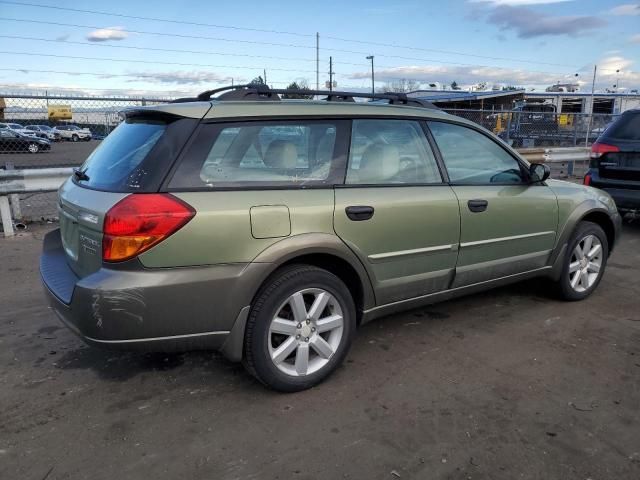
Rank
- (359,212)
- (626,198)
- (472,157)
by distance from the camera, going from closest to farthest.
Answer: (359,212), (472,157), (626,198)

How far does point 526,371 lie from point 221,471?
2027 millimetres

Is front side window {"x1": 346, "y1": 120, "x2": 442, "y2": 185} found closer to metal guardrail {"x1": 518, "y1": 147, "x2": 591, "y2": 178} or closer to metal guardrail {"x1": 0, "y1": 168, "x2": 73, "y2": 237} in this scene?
metal guardrail {"x1": 0, "y1": 168, "x2": 73, "y2": 237}

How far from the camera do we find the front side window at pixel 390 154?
10.9 ft

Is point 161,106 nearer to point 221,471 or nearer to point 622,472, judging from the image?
point 221,471

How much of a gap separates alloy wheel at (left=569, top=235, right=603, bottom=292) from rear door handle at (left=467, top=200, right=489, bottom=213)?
1.28 meters

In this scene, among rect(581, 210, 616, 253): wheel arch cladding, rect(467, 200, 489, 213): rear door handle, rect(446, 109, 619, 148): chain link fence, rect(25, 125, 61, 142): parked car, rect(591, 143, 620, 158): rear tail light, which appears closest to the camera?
rect(467, 200, 489, 213): rear door handle

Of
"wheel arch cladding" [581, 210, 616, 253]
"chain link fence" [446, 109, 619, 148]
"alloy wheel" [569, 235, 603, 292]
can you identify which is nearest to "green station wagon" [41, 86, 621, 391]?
"alloy wheel" [569, 235, 603, 292]

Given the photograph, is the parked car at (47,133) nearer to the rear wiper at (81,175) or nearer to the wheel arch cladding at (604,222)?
the rear wiper at (81,175)

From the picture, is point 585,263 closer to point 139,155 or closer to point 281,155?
point 281,155

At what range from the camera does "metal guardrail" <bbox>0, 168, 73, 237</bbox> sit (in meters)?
6.60

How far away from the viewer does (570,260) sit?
14.9 ft

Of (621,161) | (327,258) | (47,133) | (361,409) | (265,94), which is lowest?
(361,409)

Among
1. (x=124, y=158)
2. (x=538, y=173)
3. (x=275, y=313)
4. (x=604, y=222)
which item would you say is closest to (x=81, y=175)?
(x=124, y=158)

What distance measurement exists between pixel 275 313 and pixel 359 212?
0.80 m
